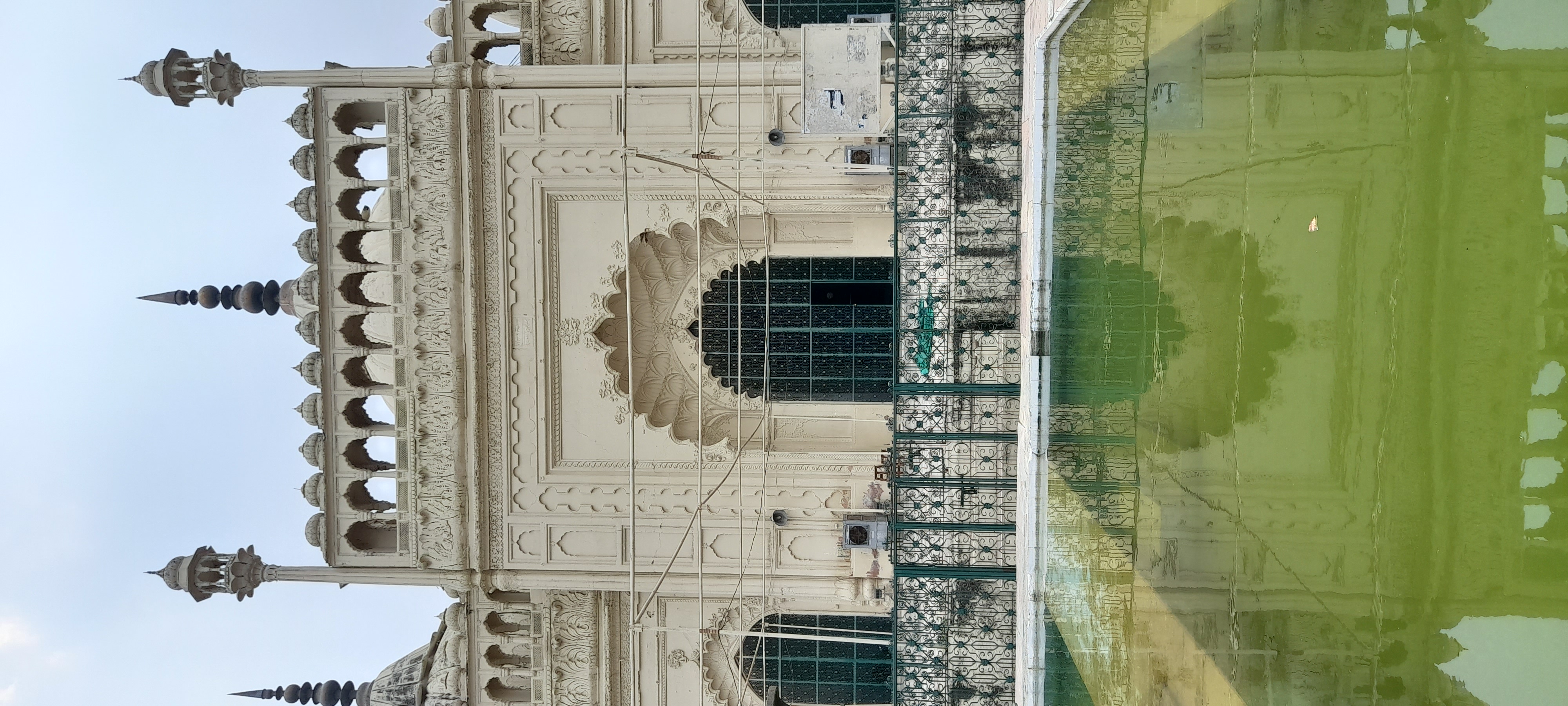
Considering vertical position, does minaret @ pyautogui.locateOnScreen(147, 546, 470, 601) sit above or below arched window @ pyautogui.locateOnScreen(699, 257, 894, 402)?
below

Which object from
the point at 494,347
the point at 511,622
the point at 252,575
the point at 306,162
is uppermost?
the point at 306,162

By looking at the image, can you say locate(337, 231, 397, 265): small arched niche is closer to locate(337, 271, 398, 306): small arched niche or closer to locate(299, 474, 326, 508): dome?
locate(337, 271, 398, 306): small arched niche

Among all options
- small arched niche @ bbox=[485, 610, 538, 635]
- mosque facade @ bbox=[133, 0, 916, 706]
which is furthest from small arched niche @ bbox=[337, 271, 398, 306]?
small arched niche @ bbox=[485, 610, 538, 635]

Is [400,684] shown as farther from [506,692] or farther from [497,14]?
[497,14]

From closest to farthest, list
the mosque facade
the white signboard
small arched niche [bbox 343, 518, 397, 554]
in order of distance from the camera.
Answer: the white signboard, the mosque facade, small arched niche [bbox 343, 518, 397, 554]

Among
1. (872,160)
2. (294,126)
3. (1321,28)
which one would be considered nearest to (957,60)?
(872,160)

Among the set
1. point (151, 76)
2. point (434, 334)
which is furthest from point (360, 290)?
point (151, 76)

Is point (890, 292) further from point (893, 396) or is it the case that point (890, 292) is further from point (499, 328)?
point (499, 328)

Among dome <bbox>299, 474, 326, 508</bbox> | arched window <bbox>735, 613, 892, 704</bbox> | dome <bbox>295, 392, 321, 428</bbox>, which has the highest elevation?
dome <bbox>295, 392, 321, 428</bbox>
